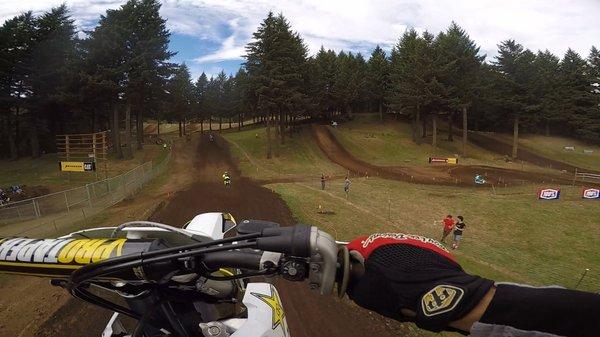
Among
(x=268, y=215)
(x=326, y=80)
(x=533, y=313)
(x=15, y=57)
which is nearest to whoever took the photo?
(x=533, y=313)

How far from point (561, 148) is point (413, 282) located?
8284cm

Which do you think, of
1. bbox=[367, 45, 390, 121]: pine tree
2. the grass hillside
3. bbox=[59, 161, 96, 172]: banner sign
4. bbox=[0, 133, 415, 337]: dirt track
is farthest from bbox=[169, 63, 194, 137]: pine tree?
bbox=[0, 133, 415, 337]: dirt track

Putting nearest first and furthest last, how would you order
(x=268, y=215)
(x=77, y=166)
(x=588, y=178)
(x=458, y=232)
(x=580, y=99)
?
(x=458, y=232) → (x=268, y=215) → (x=77, y=166) → (x=588, y=178) → (x=580, y=99)

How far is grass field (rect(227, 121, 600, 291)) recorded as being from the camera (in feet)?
60.6

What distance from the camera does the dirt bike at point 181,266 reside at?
2072 millimetres

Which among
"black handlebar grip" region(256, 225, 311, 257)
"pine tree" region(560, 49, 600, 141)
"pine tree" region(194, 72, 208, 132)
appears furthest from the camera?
"pine tree" region(194, 72, 208, 132)

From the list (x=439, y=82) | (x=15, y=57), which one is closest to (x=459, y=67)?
(x=439, y=82)

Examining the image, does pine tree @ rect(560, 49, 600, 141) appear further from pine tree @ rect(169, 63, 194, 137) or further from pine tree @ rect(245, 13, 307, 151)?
pine tree @ rect(169, 63, 194, 137)

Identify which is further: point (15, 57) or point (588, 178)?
point (588, 178)

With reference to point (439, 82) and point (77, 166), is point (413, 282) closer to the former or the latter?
point (77, 166)

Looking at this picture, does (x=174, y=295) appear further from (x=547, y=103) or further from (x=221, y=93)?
(x=221, y=93)

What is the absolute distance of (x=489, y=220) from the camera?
27266mm

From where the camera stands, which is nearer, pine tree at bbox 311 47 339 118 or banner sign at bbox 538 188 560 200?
banner sign at bbox 538 188 560 200

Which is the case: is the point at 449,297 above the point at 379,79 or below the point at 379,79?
below
